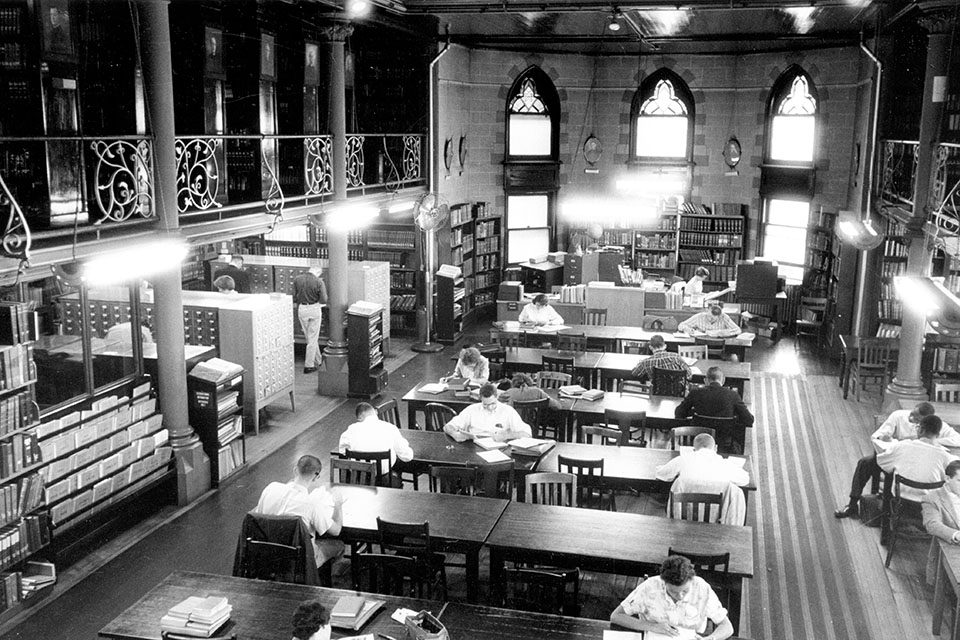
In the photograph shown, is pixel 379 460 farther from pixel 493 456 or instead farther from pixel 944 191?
pixel 944 191

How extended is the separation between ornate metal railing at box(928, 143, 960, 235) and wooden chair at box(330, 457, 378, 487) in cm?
530

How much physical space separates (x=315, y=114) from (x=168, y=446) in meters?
4.60

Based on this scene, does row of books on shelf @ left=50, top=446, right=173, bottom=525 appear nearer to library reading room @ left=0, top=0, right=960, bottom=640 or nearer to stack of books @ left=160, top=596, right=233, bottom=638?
library reading room @ left=0, top=0, right=960, bottom=640

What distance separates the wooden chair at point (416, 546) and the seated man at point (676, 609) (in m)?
1.48

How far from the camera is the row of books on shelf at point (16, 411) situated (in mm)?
6926

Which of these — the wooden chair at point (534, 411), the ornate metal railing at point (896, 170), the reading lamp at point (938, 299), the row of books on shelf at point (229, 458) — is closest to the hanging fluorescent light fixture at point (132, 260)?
the row of books on shelf at point (229, 458)

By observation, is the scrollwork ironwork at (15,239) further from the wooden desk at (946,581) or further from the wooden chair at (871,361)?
the wooden chair at (871,361)

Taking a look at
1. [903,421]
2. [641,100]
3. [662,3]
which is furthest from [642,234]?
[903,421]

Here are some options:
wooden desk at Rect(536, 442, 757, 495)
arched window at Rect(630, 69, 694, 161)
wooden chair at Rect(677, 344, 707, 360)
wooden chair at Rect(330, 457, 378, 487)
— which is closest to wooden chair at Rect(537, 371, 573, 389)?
wooden chair at Rect(677, 344, 707, 360)

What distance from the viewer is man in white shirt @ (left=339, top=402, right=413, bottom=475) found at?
8.15m

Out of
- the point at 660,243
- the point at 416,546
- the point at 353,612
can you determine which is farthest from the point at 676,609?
the point at 660,243

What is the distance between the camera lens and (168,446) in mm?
9102

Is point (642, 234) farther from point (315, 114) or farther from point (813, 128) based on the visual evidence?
point (315, 114)

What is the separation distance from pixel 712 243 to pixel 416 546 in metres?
12.9
